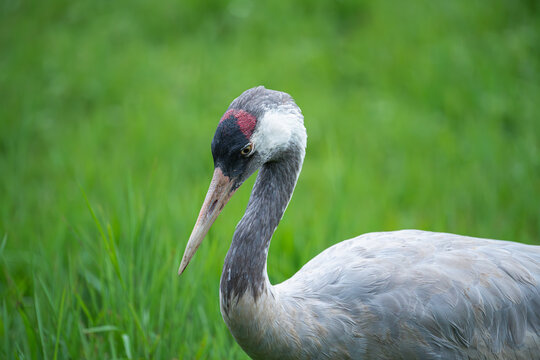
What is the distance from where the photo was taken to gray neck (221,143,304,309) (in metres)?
2.03

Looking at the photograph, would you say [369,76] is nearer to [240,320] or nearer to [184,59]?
[184,59]

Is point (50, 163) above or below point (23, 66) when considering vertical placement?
below

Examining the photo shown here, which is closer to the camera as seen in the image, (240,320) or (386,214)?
(240,320)

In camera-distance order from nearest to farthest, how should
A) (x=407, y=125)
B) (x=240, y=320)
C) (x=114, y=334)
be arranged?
1. (x=240, y=320)
2. (x=114, y=334)
3. (x=407, y=125)

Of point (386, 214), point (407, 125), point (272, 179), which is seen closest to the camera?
point (272, 179)

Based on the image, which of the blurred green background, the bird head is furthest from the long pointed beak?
the blurred green background

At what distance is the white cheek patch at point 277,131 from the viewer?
2.01 meters

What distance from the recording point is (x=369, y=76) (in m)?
5.29

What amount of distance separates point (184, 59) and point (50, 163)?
181cm

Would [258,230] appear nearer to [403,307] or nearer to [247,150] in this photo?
[247,150]

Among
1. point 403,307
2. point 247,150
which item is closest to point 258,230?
point 247,150

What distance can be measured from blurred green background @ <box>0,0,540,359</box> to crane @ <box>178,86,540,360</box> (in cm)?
60

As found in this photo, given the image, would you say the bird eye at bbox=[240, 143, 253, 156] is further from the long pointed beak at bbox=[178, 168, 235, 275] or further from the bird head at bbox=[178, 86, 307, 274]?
the long pointed beak at bbox=[178, 168, 235, 275]

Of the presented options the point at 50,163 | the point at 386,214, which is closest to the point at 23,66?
the point at 50,163
